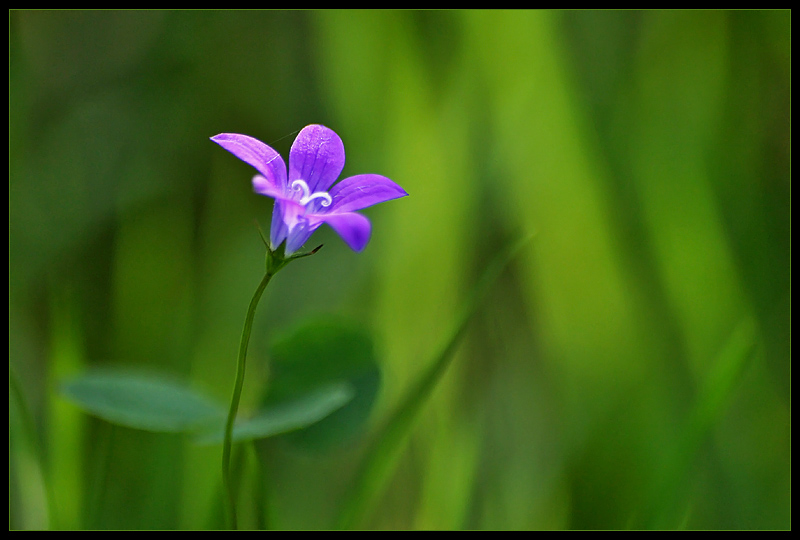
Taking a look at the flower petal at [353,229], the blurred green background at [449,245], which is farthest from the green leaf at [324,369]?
the flower petal at [353,229]

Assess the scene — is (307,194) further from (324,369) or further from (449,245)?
(449,245)

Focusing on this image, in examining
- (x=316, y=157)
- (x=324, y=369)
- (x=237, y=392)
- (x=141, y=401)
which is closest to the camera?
(x=237, y=392)

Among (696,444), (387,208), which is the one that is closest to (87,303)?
(387,208)

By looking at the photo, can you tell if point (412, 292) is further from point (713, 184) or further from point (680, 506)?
point (713, 184)

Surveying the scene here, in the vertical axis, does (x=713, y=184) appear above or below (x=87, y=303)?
above

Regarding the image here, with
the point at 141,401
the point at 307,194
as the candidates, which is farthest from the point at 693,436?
the point at 141,401

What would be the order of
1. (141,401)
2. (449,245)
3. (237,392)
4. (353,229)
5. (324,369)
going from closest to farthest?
1. (353,229)
2. (237,392)
3. (141,401)
4. (324,369)
5. (449,245)

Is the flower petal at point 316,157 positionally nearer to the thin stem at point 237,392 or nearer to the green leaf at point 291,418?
the thin stem at point 237,392

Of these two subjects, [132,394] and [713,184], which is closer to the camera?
[132,394]
